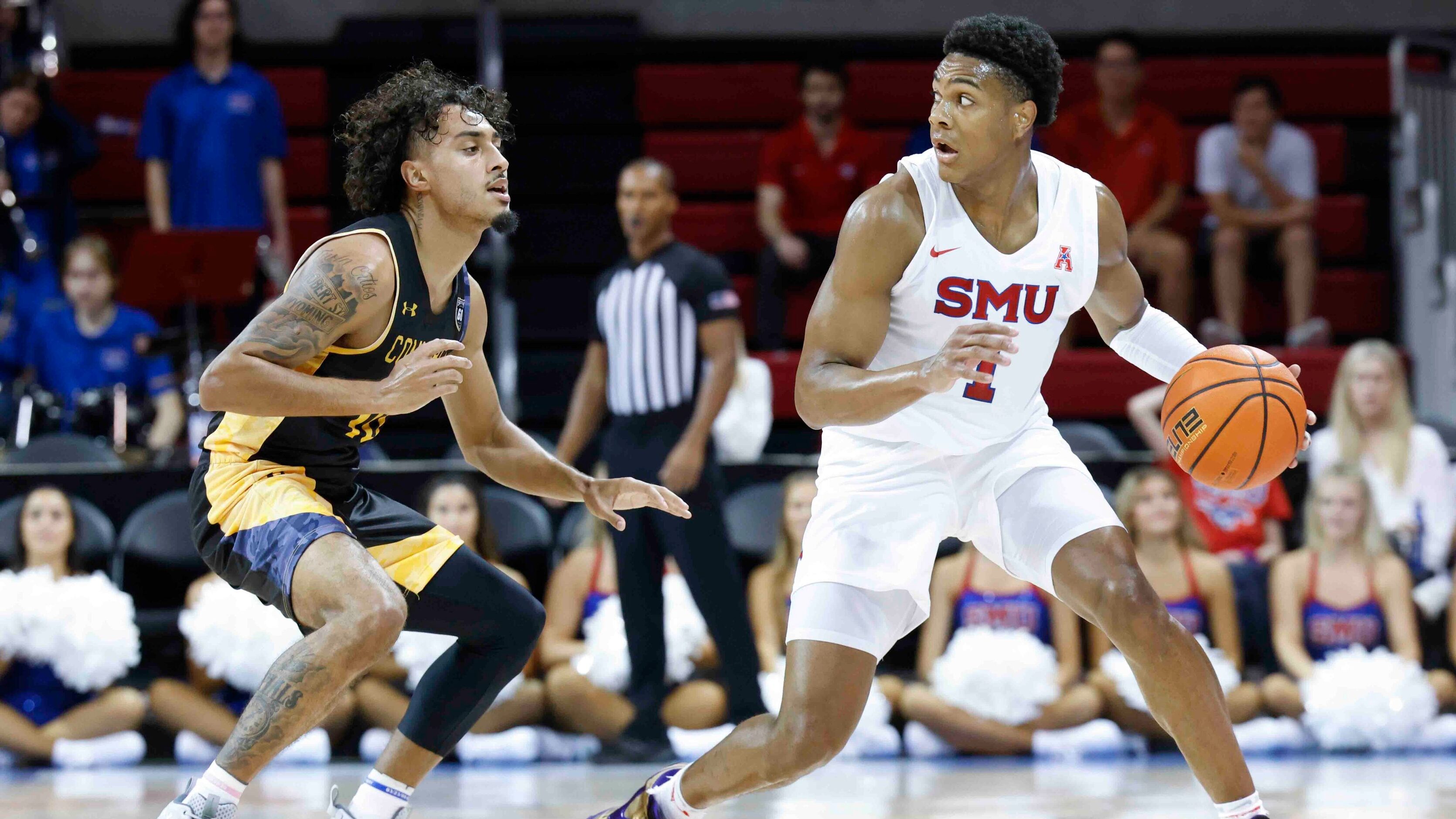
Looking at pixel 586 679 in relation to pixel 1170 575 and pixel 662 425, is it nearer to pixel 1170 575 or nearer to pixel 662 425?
pixel 662 425

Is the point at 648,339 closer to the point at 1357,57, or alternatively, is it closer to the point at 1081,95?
the point at 1081,95

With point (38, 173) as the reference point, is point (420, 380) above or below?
below

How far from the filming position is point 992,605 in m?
6.41

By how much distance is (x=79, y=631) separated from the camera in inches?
240

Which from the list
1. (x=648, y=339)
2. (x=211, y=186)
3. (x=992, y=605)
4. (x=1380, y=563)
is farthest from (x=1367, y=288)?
(x=211, y=186)

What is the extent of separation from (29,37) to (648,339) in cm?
542

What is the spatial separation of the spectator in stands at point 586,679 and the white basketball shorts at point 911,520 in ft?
8.49

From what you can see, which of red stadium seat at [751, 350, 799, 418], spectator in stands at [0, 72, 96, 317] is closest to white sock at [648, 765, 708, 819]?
red stadium seat at [751, 350, 799, 418]

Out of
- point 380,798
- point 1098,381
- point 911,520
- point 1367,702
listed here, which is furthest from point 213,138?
point 1367,702

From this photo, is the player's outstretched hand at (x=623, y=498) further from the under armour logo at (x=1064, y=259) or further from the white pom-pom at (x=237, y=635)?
the white pom-pom at (x=237, y=635)

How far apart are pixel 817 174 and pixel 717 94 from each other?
146 centimetres

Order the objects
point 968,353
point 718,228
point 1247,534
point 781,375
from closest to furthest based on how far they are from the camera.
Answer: point 968,353 → point 1247,534 → point 781,375 → point 718,228

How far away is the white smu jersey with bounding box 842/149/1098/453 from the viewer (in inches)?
142

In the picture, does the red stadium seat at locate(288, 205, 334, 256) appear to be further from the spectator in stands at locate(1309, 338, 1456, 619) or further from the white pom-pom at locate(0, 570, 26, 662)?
the spectator in stands at locate(1309, 338, 1456, 619)
